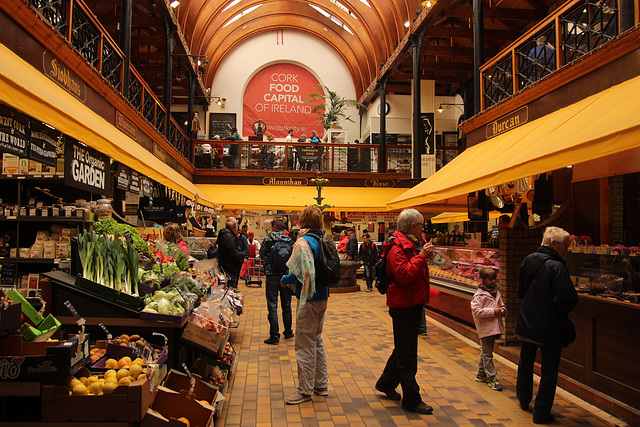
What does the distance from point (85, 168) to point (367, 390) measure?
4.05 m

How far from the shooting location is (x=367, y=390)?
4.53 meters

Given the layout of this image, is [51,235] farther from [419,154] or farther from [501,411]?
[419,154]

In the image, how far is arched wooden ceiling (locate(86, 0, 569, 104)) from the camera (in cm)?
1359

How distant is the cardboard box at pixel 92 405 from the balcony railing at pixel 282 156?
16.2 m

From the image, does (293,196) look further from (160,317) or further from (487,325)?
(160,317)

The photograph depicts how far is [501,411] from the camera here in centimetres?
402

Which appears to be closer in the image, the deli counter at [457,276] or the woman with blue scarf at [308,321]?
the woman with blue scarf at [308,321]

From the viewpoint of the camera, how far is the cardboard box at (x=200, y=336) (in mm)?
3695

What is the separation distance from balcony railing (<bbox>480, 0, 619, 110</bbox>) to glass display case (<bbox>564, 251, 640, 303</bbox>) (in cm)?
278

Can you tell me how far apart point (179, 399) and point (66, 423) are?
0.67 metres

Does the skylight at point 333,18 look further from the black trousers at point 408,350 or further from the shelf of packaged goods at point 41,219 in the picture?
the black trousers at point 408,350

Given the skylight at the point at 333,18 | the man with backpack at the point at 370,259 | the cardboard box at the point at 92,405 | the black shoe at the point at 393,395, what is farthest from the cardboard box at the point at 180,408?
the skylight at the point at 333,18

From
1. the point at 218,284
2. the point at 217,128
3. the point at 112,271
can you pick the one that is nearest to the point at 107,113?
the point at 218,284

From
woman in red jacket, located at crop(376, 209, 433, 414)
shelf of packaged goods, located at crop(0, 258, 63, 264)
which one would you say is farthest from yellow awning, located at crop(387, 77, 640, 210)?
shelf of packaged goods, located at crop(0, 258, 63, 264)
